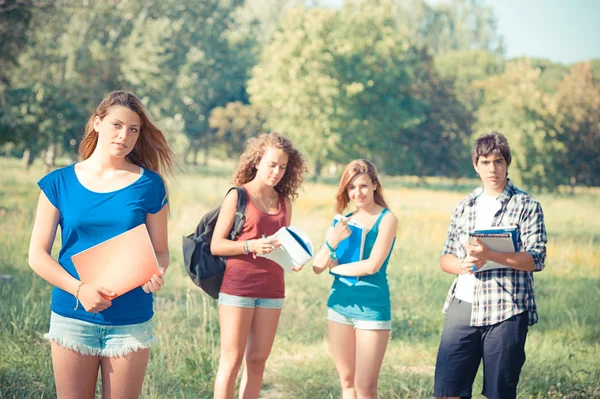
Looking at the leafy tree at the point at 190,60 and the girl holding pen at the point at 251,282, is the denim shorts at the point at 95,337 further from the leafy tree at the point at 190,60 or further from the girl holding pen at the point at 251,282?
the leafy tree at the point at 190,60

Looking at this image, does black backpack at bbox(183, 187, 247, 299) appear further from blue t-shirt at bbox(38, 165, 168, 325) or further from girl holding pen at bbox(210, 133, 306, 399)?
blue t-shirt at bbox(38, 165, 168, 325)

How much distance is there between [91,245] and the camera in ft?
8.47

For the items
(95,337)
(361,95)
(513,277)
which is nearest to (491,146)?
(513,277)

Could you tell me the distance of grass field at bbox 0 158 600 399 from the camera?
494cm

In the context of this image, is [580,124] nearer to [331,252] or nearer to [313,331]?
[313,331]

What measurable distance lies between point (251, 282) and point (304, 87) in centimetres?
2990

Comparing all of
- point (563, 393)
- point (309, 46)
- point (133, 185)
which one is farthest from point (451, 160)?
point (133, 185)

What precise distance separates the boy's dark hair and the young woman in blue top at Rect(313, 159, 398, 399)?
66cm

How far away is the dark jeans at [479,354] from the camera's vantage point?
11.2 ft

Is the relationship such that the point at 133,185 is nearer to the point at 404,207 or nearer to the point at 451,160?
the point at 404,207

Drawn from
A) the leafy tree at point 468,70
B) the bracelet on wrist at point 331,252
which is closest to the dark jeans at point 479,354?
the bracelet on wrist at point 331,252

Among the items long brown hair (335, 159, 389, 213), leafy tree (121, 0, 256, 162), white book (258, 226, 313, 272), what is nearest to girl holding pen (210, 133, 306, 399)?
white book (258, 226, 313, 272)

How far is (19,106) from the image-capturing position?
779 inches

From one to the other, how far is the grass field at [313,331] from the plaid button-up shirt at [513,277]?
1.65m
